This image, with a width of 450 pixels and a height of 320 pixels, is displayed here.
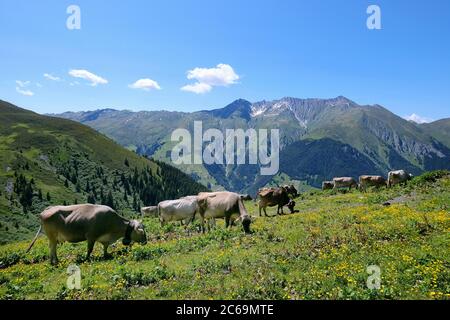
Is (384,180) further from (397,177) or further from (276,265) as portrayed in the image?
(276,265)

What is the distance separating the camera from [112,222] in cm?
2281

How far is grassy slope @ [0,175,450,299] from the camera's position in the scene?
45.4 feet

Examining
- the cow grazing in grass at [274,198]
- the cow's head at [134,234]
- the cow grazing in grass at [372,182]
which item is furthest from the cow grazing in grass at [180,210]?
the cow grazing in grass at [372,182]

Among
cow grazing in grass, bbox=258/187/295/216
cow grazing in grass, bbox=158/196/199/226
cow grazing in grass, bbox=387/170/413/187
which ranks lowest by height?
cow grazing in grass, bbox=158/196/199/226

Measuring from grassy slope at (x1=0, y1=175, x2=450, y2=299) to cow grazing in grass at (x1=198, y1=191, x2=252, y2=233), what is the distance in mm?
3070

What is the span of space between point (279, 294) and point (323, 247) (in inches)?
258

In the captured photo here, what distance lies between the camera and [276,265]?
16.9 meters

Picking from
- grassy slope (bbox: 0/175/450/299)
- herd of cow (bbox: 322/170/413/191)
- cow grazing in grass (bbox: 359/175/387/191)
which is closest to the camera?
grassy slope (bbox: 0/175/450/299)

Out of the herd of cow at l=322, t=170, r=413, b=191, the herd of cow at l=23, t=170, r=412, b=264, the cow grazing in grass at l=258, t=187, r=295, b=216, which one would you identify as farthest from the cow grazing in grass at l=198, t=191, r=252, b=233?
the herd of cow at l=322, t=170, r=413, b=191

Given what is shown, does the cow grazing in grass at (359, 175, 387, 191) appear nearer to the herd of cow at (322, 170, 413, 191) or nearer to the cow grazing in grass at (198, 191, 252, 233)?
the herd of cow at (322, 170, 413, 191)
